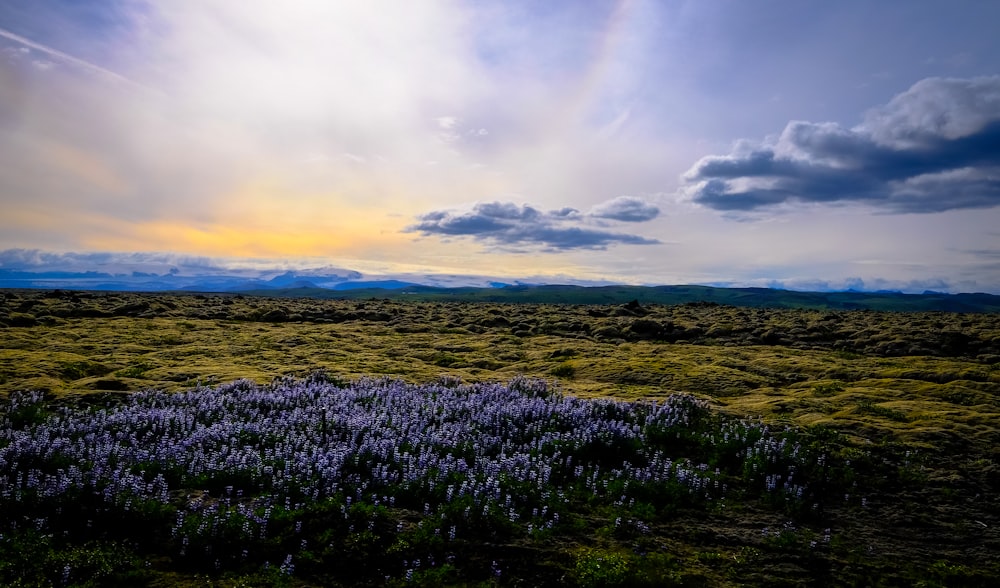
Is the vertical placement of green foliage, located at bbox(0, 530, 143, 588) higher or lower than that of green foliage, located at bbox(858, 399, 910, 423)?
lower

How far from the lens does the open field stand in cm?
721

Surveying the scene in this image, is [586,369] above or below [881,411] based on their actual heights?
below

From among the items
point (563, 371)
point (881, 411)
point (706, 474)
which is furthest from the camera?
point (563, 371)

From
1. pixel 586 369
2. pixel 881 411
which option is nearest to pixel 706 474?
pixel 881 411

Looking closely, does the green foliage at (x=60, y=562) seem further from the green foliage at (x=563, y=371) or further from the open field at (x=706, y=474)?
the green foliage at (x=563, y=371)

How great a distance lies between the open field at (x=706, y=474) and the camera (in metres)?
7.21

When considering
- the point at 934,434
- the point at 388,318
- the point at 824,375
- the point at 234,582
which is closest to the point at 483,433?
the point at 234,582

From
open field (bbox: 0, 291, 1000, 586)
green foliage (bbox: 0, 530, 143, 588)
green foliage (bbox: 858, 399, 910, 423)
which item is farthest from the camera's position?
green foliage (bbox: 858, 399, 910, 423)

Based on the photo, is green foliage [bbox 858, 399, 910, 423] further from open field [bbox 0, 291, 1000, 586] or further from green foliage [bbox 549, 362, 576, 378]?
green foliage [bbox 549, 362, 576, 378]

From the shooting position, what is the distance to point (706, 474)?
33.9 ft

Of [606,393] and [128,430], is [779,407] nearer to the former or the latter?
[606,393]

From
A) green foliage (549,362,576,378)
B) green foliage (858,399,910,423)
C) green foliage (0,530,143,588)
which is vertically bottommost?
green foliage (0,530,143,588)

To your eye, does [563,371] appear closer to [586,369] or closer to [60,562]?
[586,369]

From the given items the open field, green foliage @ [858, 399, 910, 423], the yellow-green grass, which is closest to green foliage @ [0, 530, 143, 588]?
the open field
